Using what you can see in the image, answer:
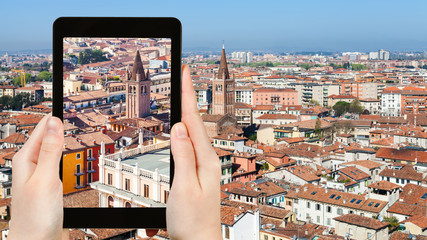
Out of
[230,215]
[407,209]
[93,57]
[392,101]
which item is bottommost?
[407,209]

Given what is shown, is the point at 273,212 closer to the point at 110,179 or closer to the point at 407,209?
the point at 407,209

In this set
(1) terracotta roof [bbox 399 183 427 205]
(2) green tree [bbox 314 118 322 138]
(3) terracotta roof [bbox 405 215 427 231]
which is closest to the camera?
(3) terracotta roof [bbox 405 215 427 231]

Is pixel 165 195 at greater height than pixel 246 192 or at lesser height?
greater

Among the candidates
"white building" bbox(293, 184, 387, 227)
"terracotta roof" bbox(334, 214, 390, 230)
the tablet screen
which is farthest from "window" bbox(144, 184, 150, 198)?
"white building" bbox(293, 184, 387, 227)

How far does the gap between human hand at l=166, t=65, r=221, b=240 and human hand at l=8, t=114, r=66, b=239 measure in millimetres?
64

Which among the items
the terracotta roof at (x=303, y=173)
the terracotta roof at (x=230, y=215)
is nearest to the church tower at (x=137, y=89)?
the terracotta roof at (x=230, y=215)

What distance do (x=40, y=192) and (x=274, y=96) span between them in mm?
17560

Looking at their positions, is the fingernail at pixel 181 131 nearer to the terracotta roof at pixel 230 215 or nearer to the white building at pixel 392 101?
the terracotta roof at pixel 230 215

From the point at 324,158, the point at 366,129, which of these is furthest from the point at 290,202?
the point at 366,129

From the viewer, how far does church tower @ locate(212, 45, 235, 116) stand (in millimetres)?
12555

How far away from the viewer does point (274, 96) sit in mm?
17734

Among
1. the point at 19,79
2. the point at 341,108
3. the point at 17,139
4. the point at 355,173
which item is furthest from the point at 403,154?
the point at 19,79

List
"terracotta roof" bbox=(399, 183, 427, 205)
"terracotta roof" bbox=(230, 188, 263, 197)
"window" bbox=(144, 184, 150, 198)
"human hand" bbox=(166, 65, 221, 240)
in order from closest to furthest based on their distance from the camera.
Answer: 1. "human hand" bbox=(166, 65, 221, 240)
2. "window" bbox=(144, 184, 150, 198)
3. "terracotta roof" bbox=(230, 188, 263, 197)
4. "terracotta roof" bbox=(399, 183, 427, 205)

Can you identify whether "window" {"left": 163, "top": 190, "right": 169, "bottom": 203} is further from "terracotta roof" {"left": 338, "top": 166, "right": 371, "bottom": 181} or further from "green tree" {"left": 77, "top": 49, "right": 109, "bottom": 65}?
"terracotta roof" {"left": 338, "top": 166, "right": 371, "bottom": 181}
